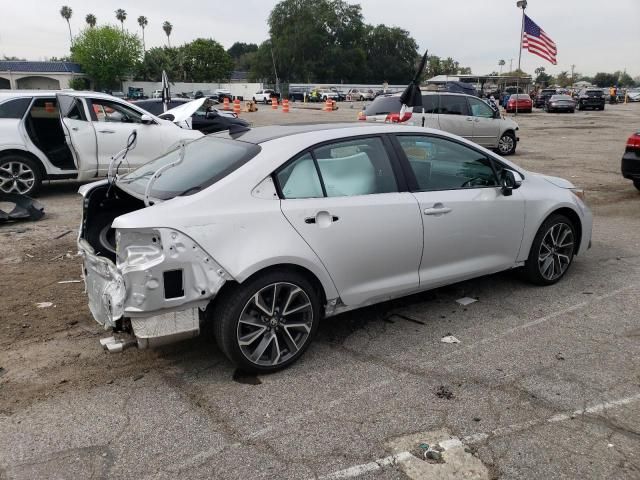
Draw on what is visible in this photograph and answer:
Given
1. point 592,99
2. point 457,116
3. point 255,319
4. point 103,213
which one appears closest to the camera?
point 255,319

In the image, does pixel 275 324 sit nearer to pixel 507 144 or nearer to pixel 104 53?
pixel 507 144

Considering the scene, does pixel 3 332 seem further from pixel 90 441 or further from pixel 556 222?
pixel 556 222

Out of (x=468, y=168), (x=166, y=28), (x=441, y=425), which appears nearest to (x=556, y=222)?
(x=468, y=168)

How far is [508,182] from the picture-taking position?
4719 millimetres

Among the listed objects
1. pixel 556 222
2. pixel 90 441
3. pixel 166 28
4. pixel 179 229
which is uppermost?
pixel 166 28

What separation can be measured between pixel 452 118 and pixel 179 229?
12.0 meters

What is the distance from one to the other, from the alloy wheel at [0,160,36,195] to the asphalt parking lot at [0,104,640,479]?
4247 mm

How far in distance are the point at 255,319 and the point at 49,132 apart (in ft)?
24.2

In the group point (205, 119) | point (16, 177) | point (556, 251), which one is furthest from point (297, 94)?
point (556, 251)

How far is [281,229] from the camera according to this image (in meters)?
3.57

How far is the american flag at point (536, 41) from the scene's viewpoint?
2361 cm

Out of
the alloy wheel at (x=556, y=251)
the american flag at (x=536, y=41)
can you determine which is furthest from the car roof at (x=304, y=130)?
the american flag at (x=536, y=41)

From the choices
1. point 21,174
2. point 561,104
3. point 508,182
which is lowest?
point 21,174

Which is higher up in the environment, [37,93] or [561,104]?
[561,104]
